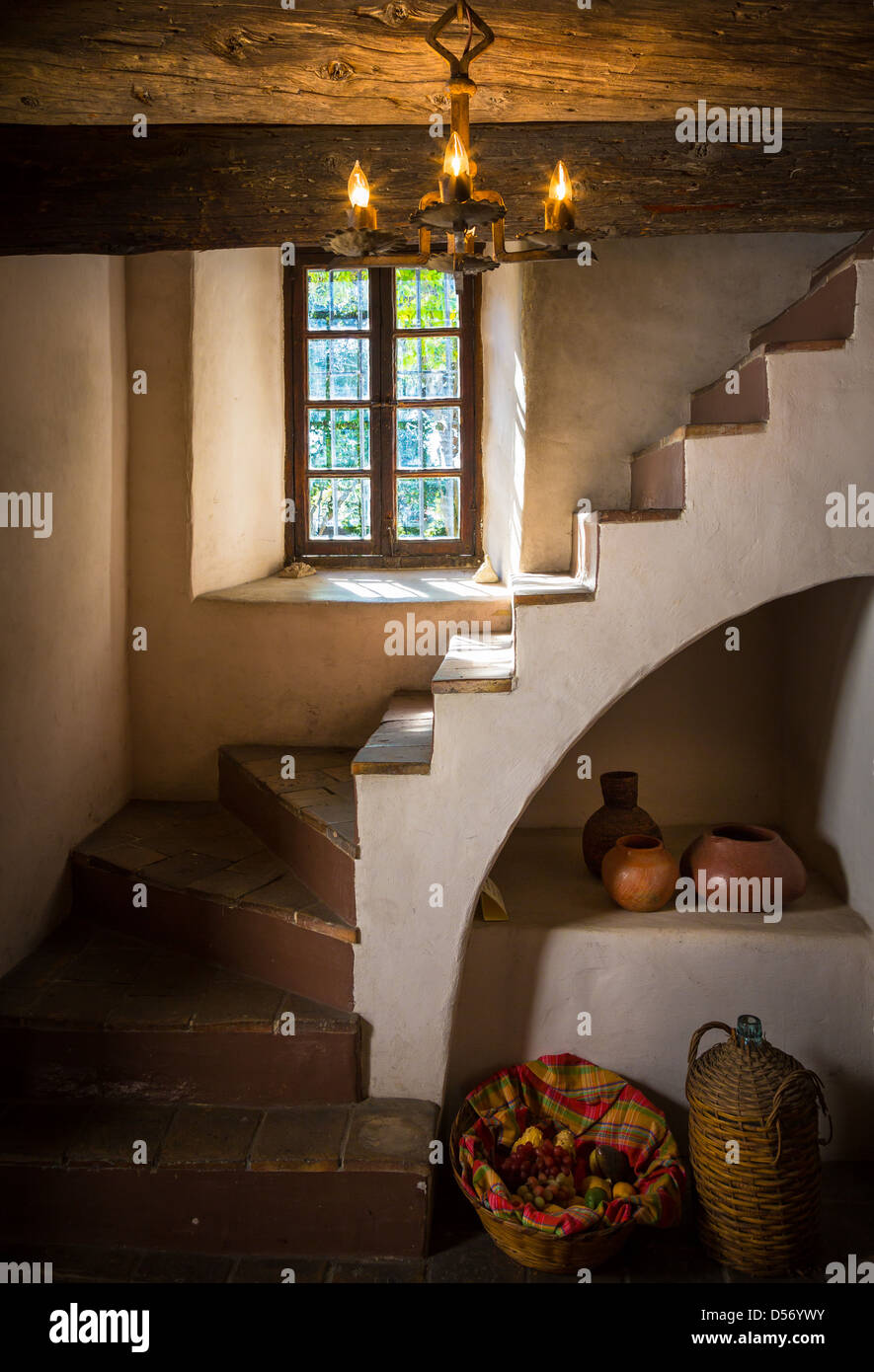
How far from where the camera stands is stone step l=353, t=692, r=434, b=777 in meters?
3.14

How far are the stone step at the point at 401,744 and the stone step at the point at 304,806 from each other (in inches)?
9.6

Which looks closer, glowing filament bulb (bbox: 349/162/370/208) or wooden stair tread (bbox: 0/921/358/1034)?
glowing filament bulb (bbox: 349/162/370/208)

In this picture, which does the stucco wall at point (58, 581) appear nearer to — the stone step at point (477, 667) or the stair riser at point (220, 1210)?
the stair riser at point (220, 1210)

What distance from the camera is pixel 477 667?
11.1ft

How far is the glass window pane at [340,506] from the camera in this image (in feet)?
17.7

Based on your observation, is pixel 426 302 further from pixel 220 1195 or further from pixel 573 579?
Answer: pixel 220 1195

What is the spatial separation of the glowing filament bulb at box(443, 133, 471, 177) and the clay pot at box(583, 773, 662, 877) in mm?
2309

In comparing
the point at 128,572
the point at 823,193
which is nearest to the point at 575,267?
the point at 823,193

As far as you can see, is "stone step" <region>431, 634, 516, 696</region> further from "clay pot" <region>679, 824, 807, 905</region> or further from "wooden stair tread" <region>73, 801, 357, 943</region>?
"clay pot" <region>679, 824, 807, 905</region>

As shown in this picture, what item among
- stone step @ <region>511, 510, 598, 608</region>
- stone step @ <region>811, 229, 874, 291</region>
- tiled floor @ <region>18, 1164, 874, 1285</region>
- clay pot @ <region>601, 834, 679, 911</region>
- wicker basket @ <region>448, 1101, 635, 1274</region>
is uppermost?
stone step @ <region>811, 229, 874, 291</region>

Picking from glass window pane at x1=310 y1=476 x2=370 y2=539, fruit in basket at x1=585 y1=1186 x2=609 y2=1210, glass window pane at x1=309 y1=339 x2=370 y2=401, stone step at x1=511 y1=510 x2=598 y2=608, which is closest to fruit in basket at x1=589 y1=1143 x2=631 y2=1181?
fruit in basket at x1=585 y1=1186 x2=609 y2=1210

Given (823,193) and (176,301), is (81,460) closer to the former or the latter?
(176,301)

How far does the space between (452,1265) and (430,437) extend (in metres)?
3.79

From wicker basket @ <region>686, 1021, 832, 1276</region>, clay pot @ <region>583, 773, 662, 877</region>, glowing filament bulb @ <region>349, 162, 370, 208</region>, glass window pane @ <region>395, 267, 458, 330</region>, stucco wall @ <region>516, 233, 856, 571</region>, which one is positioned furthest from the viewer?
glass window pane @ <region>395, 267, 458, 330</region>
